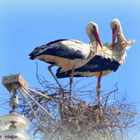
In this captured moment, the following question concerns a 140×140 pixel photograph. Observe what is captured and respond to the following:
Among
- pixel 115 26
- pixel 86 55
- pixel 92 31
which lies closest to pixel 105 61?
pixel 86 55

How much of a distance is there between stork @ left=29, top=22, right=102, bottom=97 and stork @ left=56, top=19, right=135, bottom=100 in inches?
3.1

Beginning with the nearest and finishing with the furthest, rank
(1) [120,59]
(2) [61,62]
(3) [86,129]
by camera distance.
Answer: (3) [86,129] < (2) [61,62] < (1) [120,59]

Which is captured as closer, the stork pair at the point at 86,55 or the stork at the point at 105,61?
the stork pair at the point at 86,55

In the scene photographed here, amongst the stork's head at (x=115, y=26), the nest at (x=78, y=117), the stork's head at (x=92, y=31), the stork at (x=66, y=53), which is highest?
the stork's head at (x=115, y=26)

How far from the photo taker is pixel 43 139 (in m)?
3.32

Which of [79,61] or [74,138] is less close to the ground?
[79,61]

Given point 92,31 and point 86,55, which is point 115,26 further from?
point 86,55

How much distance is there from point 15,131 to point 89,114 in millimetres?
2227

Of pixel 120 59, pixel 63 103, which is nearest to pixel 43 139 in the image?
pixel 63 103

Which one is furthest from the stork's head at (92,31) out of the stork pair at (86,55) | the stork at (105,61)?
the stork at (105,61)

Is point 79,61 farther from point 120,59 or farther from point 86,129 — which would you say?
point 86,129

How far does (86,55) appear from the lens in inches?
223

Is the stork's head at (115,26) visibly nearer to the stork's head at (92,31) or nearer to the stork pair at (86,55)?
the stork pair at (86,55)

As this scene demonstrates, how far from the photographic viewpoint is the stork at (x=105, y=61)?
5832 mm
